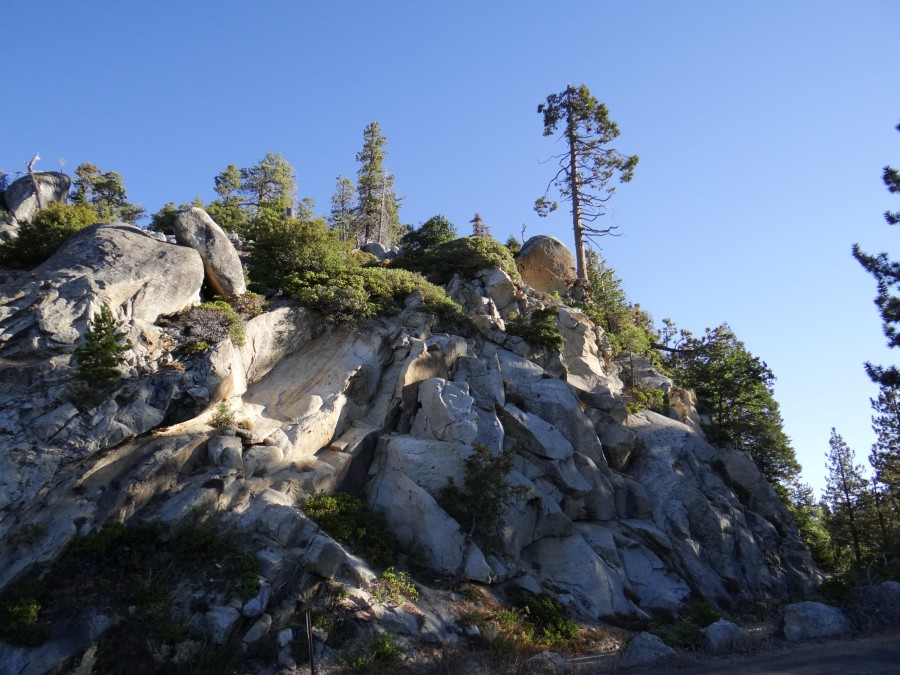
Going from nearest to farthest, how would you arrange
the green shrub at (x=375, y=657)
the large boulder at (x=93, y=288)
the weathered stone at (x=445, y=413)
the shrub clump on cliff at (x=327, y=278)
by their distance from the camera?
the green shrub at (x=375, y=657) < the large boulder at (x=93, y=288) < the weathered stone at (x=445, y=413) < the shrub clump on cliff at (x=327, y=278)

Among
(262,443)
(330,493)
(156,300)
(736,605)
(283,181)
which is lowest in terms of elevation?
(736,605)

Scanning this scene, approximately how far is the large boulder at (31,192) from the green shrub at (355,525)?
2350 centimetres

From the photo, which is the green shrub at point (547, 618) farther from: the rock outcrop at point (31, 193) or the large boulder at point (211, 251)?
the rock outcrop at point (31, 193)

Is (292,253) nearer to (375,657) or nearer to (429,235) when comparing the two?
(429,235)

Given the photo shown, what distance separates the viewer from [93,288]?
17000mm

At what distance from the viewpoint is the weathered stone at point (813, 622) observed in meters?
14.6

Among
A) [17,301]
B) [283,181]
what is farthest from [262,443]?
→ [283,181]

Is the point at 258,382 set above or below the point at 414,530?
above

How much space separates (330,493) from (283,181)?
38065 mm

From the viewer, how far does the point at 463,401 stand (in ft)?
64.2

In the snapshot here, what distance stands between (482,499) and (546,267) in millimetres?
20272

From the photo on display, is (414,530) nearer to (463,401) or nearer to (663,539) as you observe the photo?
(463,401)

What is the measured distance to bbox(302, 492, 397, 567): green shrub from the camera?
49.4ft

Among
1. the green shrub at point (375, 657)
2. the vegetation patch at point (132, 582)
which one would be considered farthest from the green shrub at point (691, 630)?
the vegetation patch at point (132, 582)
